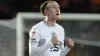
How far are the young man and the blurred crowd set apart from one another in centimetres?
91

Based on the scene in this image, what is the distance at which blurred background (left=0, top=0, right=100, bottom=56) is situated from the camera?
1.99 metres

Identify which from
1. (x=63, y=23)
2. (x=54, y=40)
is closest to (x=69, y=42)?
(x=54, y=40)

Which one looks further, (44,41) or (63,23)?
(63,23)

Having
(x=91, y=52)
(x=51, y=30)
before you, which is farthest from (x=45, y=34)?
(x=91, y=52)

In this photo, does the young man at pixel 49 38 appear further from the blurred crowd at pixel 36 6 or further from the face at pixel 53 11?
the blurred crowd at pixel 36 6

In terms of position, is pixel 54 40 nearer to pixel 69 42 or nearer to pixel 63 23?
pixel 69 42

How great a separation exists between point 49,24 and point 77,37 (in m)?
0.87

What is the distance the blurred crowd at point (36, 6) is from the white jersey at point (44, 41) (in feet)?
3.04

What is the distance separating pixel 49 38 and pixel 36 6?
976 millimetres

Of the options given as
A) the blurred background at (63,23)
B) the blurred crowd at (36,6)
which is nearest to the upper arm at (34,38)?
the blurred background at (63,23)

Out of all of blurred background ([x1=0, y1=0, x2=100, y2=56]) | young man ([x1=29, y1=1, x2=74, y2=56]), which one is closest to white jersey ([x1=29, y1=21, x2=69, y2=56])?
young man ([x1=29, y1=1, x2=74, y2=56])

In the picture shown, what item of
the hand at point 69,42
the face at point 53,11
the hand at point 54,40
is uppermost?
the face at point 53,11

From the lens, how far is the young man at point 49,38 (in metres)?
1.12

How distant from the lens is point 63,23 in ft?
6.64
